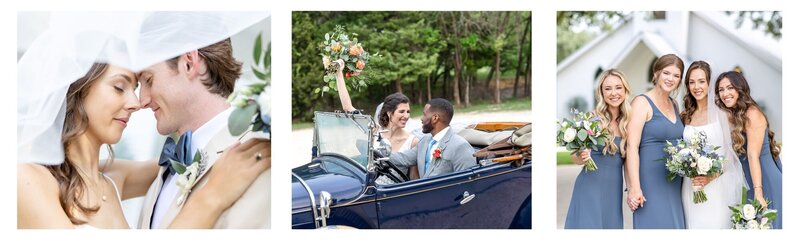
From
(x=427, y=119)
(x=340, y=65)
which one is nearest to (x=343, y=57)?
(x=340, y=65)

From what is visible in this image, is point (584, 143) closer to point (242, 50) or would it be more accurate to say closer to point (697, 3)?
point (697, 3)

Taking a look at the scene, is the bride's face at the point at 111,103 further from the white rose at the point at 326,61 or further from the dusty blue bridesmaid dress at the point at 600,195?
the dusty blue bridesmaid dress at the point at 600,195

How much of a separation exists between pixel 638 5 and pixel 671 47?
383mm

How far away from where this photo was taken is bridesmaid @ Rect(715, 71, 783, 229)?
229 inches

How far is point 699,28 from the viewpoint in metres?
6.01

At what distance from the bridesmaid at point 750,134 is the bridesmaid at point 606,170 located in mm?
628

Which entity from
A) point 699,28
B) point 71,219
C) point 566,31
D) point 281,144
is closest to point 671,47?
point 699,28

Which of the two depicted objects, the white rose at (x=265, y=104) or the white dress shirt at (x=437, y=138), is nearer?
the white rose at (x=265, y=104)

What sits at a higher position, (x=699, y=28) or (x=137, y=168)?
(x=699, y=28)

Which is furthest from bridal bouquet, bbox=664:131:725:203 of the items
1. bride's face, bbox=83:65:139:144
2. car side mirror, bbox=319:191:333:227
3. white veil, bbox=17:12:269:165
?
bride's face, bbox=83:65:139:144

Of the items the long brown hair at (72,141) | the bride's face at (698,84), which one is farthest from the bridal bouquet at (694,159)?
the long brown hair at (72,141)

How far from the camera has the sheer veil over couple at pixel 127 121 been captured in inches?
220

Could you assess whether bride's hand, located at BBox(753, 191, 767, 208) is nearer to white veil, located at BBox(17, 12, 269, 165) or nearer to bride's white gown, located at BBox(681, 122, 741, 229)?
bride's white gown, located at BBox(681, 122, 741, 229)

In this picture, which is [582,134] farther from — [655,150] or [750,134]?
[750,134]
